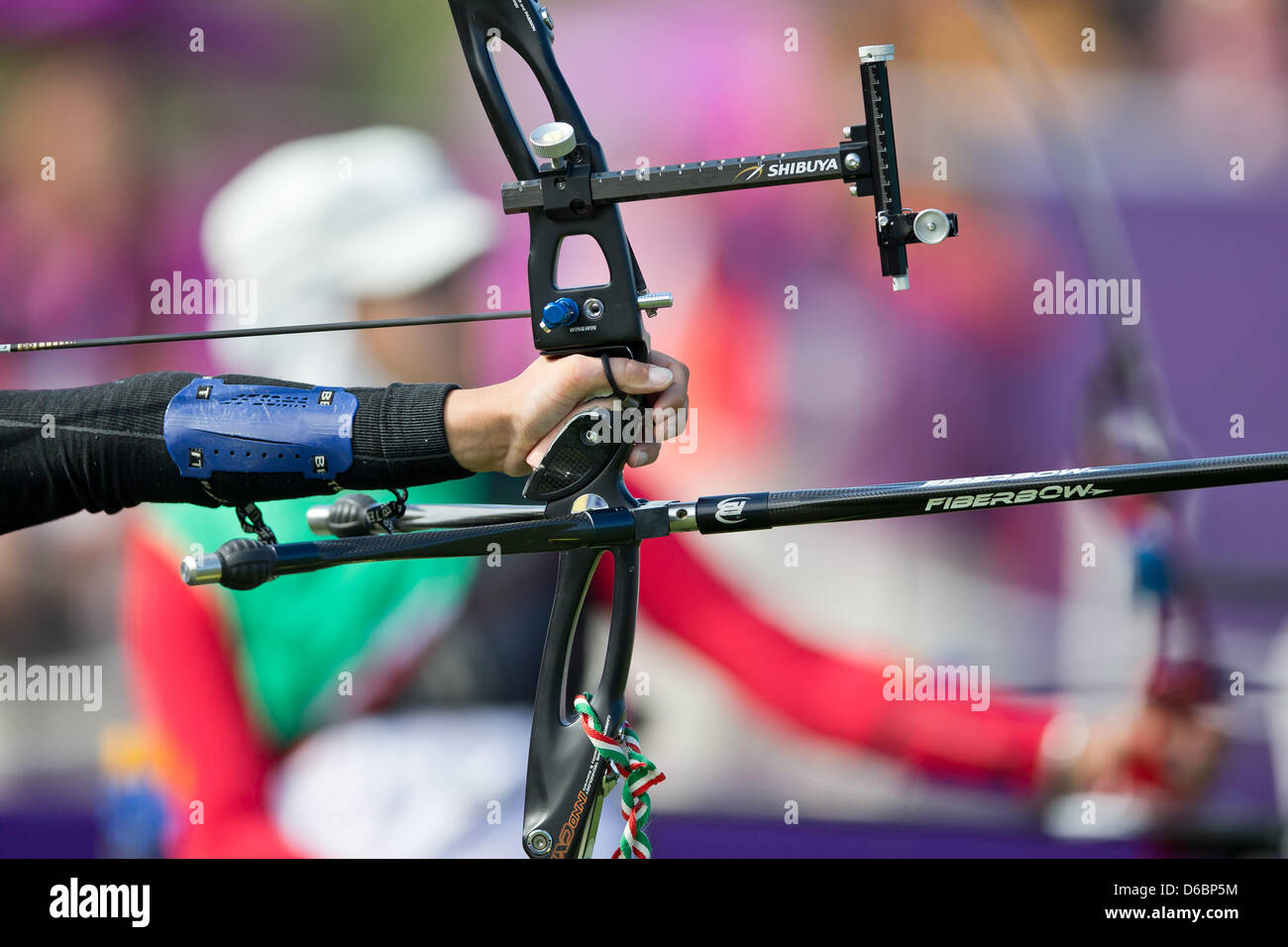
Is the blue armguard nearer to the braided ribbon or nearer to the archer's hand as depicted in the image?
the archer's hand

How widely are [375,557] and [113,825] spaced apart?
9.42ft

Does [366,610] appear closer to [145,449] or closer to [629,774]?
[145,449]

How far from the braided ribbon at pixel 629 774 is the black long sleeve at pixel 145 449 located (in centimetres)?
43

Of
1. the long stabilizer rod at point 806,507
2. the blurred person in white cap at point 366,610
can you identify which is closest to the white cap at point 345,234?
the blurred person in white cap at point 366,610

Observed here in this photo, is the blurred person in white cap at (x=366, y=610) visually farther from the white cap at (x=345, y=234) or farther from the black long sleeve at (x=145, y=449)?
the black long sleeve at (x=145, y=449)

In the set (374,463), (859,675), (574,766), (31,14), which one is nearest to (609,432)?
(374,463)

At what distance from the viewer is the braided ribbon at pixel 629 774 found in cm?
136

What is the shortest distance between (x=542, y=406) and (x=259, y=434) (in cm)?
40

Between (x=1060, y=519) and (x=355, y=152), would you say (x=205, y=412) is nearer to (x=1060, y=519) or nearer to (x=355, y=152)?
(x=355, y=152)

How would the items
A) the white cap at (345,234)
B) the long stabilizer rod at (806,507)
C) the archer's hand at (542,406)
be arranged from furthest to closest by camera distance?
the white cap at (345,234), the archer's hand at (542,406), the long stabilizer rod at (806,507)

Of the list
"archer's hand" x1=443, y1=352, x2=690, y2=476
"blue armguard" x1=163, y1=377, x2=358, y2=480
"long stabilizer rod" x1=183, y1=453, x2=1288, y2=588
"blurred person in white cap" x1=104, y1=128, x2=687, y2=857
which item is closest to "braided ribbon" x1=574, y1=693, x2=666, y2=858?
"long stabilizer rod" x1=183, y1=453, x2=1288, y2=588

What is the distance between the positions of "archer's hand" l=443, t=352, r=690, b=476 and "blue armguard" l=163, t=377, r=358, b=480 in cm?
16

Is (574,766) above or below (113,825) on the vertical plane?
above

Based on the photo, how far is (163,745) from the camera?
3613 mm
